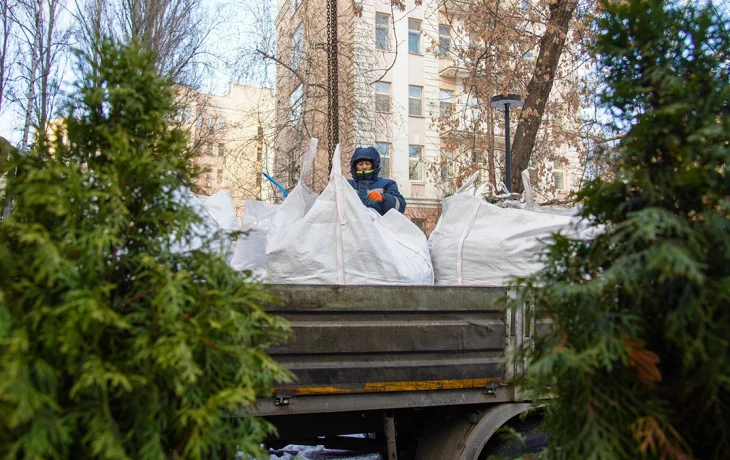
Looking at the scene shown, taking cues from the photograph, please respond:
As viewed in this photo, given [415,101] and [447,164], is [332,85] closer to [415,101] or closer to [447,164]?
[447,164]

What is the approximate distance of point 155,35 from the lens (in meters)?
12.9

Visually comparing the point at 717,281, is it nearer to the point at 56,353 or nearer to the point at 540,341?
the point at 540,341

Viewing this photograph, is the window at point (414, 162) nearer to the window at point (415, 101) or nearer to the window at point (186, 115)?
the window at point (415, 101)

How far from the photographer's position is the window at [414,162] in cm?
2255

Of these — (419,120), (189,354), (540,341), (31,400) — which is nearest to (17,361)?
(31,400)

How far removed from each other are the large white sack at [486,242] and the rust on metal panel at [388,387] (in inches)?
35.5

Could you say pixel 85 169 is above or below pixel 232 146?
below

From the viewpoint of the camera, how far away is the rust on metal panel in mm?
3100

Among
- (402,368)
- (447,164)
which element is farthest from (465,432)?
(447,164)

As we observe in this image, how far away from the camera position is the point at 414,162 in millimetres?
22688

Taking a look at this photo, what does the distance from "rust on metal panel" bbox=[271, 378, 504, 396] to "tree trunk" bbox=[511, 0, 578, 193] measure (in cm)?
616

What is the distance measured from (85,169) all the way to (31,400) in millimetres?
775

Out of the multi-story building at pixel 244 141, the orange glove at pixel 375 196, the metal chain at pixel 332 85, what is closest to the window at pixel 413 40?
the multi-story building at pixel 244 141

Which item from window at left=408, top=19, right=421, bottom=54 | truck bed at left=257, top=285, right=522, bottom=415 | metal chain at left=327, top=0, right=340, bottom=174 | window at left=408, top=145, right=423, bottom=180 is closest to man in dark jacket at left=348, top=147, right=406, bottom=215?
metal chain at left=327, top=0, right=340, bottom=174
